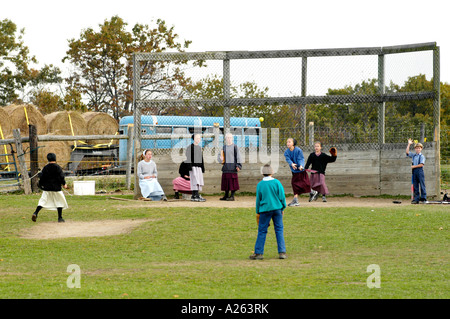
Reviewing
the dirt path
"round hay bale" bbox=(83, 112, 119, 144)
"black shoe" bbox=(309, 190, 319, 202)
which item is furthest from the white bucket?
"round hay bale" bbox=(83, 112, 119, 144)

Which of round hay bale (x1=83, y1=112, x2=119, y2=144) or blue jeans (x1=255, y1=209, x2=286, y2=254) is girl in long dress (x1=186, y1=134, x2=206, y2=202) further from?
round hay bale (x1=83, y1=112, x2=119, y2=144)

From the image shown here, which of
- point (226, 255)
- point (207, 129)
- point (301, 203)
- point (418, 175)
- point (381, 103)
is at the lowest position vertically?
point (226, 255)

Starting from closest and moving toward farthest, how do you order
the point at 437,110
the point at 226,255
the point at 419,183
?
1. the point at 226,255
2. the point at 419,183
3. the point at 437,110

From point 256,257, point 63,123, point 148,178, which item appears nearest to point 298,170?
point 148,178

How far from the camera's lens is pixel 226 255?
1094 cm

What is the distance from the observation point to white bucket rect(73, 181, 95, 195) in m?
20.5

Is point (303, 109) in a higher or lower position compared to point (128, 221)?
higher

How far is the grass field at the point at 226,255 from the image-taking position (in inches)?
304

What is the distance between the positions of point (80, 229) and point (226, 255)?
4.48m

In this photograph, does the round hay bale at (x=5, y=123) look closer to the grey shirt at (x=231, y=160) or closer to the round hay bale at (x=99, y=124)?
the round hay bale at (x=99, y=124)

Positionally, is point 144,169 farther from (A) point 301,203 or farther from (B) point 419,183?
(B) point 419,183

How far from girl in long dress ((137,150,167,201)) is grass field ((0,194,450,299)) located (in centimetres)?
112

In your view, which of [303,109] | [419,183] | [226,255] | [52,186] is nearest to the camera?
[226,255]

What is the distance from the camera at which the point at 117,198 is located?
19.1 m
